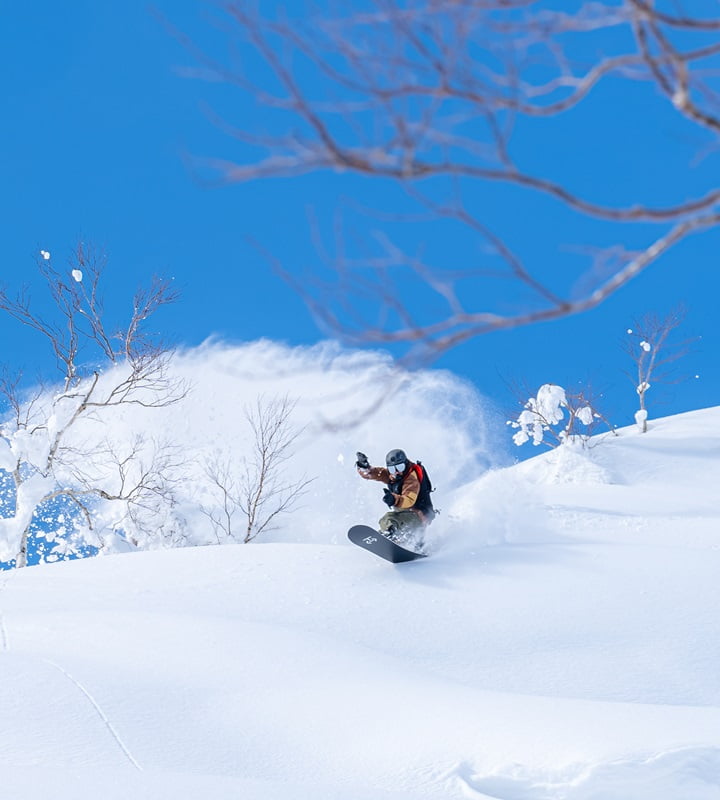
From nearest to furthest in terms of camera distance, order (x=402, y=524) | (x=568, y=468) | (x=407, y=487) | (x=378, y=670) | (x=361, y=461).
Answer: (x=378, y=670) < (x=361, y=461) < (x=407, y=487) < (x=402, y=524) < (x=568, y=468)

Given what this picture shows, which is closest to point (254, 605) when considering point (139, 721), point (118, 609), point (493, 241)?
point (118, 609)

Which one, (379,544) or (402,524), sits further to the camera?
(402,524)

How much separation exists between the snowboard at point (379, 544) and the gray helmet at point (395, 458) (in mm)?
836

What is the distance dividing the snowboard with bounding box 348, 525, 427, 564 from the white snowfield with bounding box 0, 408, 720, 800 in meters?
0.18

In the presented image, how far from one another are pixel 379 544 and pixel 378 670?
8.70 ft

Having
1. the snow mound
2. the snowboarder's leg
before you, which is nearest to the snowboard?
the snowboarder's leg

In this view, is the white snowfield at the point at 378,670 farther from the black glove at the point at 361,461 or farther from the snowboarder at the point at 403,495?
the black glove at the point at 361,461

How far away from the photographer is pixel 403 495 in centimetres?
946

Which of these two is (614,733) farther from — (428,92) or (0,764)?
(428,92)

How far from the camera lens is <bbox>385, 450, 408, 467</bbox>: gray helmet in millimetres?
9383

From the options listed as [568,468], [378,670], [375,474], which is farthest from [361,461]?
[568,468]

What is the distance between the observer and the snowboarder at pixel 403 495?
943 cm

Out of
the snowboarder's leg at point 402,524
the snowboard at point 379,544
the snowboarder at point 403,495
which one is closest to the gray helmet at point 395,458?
the snowboarder at point 403,495

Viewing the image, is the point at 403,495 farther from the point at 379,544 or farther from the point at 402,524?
the point at 379,544
